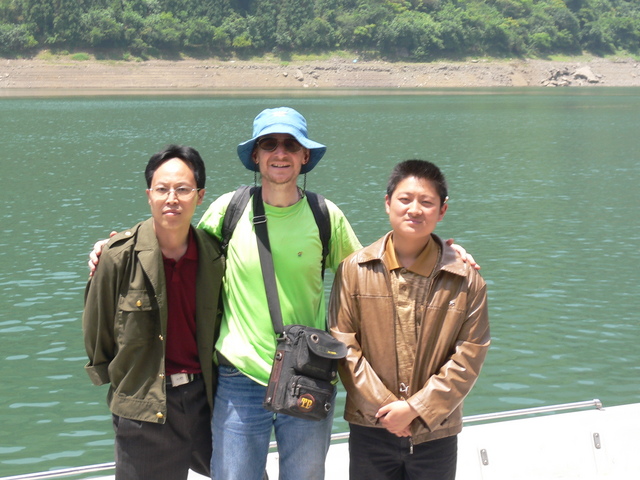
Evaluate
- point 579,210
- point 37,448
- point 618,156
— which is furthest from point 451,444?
point 618,156

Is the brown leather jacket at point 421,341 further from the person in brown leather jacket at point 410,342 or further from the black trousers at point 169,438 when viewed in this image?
the black trousers at point 169,438

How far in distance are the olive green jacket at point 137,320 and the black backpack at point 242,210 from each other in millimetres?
163

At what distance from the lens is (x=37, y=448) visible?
771 centimetres

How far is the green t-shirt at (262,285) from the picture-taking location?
3.64 meters

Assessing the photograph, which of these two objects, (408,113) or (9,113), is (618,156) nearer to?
(408,113)

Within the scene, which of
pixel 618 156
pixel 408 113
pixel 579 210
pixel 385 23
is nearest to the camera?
pixel 579 210

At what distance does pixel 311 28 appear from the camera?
399 feet

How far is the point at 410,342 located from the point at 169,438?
43.8 inches

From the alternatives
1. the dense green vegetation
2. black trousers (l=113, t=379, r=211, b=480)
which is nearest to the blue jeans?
black trousers (l=113, t=379, r=211, b=480)

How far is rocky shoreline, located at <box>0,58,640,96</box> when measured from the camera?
93.6 metres

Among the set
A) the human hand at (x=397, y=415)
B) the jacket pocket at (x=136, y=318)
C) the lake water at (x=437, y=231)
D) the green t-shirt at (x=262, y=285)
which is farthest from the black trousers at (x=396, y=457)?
the lake water at (x=437, y=231)

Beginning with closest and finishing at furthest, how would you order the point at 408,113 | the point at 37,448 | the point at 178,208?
the point at 178,208 < the point at 37,448 < the point at 408,113

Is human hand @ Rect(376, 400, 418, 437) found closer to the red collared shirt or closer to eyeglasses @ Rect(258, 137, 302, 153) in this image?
the red collared shirt

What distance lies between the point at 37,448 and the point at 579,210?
1573 centimetres
